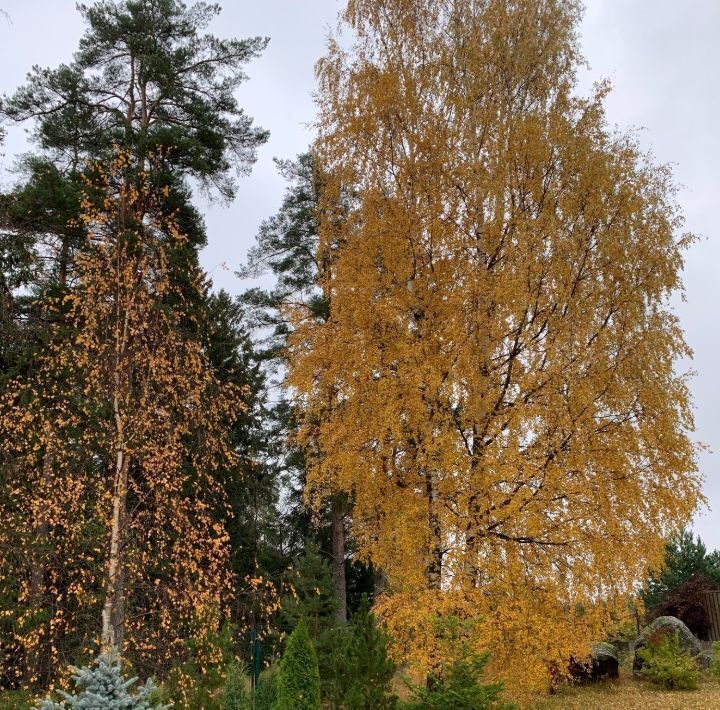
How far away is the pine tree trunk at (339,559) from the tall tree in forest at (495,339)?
8594 mm

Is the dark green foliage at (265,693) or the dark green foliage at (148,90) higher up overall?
the dark green foliage at (148,90)

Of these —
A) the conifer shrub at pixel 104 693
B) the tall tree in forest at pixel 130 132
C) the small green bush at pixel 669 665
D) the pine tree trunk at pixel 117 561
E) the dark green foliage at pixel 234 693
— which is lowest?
the small green bush at pixel 669 665

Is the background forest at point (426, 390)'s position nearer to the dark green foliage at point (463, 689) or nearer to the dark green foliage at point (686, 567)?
the dark green foliage at point (463, 689)

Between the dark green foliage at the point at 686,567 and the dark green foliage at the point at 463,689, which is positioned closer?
the dark green foliage at the point at 463,689

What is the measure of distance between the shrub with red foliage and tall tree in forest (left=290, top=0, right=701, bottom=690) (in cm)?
1463

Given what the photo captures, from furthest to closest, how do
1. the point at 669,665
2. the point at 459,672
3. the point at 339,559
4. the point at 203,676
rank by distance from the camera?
the point at 339,559 → the point at 669,665 → the point at 203,676 → the point at 459,672

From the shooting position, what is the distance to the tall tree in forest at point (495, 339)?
8.05 m

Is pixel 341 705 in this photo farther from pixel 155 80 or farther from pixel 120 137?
pixel 155 80

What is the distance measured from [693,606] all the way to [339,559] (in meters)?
10.6

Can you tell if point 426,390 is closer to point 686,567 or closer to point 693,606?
point 693,606

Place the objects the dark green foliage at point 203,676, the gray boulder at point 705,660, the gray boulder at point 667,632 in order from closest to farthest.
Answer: the dark green foliage at point 203,676 → the gray boulder at point 667,632 → the gray boulder at point 705,660

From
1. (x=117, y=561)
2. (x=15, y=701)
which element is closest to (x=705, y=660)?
(x=117, y=561)


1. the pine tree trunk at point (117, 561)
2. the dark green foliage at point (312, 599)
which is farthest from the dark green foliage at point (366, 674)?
the dark green foliage at point (312, 599)

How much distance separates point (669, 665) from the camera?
15.2 m
